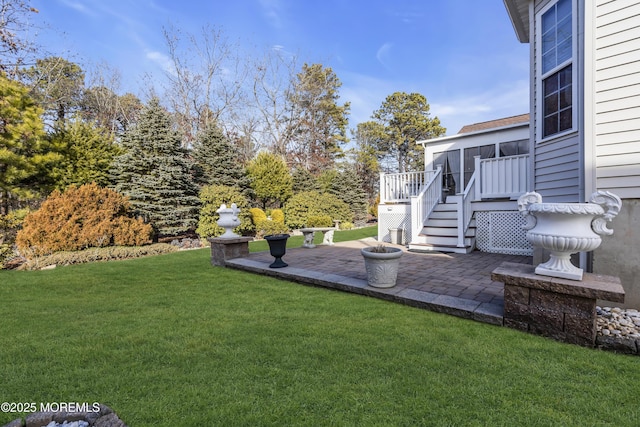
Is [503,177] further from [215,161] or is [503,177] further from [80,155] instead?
[80,155]

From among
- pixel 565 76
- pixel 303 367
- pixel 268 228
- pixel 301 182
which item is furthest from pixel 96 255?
pixel 301 182

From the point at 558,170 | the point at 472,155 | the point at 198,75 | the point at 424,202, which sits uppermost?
the point at 198,75

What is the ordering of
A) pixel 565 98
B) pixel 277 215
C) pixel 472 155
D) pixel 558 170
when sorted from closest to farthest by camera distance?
1. pixel 565 98
2. pixel 558 170
3. pixel 472 155
4. pixel 277 215

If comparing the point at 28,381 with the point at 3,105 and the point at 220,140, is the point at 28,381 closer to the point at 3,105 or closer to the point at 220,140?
the point at 3,105

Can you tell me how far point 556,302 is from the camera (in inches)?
101

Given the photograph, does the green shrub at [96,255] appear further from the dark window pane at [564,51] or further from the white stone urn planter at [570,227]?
the dark window pane at [564,51]

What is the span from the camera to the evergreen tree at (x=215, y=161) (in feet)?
40.8

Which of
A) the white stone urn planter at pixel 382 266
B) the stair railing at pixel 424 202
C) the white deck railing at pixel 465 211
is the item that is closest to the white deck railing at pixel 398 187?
the stair railing at pixel 424 202

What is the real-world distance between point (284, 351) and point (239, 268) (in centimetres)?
354

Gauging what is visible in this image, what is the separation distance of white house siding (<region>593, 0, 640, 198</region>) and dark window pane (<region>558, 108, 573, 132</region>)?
847 mm

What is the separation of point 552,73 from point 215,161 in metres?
11.4

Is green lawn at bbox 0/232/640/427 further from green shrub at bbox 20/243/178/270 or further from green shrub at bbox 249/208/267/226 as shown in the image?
green shrub at bbox 249/208/267/226

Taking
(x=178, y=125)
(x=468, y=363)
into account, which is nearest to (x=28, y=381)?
(x=468, y=363)

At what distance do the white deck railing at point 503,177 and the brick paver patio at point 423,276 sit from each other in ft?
4.63
